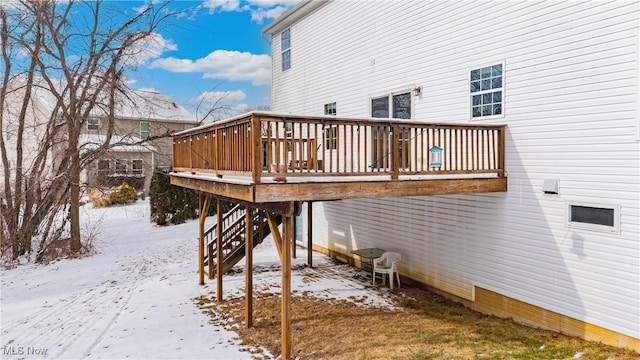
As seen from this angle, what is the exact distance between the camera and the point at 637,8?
513 cm

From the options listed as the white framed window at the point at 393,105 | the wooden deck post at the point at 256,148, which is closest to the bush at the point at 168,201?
the white framed window at the point at 393,105

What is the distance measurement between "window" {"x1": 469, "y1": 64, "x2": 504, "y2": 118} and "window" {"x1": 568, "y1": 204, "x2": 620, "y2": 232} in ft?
6.45

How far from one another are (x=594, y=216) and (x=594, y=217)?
0.05 feet

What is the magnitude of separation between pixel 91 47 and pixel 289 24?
6.09 metres

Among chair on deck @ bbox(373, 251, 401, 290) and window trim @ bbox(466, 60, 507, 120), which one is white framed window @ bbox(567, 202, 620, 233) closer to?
window trim @ bbox(466, 60, 507, 120)

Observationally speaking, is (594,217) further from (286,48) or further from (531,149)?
(286,48)

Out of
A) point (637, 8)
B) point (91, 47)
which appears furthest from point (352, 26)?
point (91, 47)

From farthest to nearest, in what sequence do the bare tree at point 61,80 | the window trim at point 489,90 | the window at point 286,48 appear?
the window at point 286,48 → the bare tree at point 61,80 → the window trim at point 489,90

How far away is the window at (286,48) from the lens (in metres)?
13.4

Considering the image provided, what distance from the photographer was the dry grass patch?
5.50m

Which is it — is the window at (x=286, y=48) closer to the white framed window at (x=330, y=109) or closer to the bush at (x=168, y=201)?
the white framed window at (x=330, y=109)

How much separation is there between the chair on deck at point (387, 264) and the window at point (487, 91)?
11.5 ft

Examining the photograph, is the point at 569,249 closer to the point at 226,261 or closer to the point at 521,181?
the point at 521,181

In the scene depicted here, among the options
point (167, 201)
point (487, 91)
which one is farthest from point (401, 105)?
point (167, 201)
